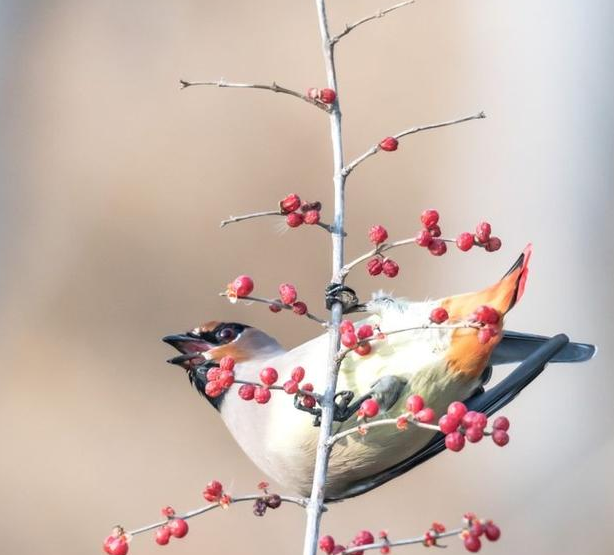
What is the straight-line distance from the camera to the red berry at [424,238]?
1946 millimetres

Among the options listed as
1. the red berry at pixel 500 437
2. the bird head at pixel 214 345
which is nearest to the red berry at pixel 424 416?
the red berry at pixel 500 437

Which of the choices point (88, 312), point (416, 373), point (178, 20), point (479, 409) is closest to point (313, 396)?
point (416, 373)

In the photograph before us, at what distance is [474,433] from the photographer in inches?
71.2

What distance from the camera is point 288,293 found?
1922 millimetres

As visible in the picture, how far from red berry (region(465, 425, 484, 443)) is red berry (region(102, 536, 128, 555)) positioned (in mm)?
625

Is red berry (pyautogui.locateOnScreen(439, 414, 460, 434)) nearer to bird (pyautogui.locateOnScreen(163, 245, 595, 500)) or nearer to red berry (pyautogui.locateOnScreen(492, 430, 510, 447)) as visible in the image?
red berry (pyautogui.locateOnScreen(492, 430, 510, 447))

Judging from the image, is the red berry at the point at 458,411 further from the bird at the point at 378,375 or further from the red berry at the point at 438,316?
the bird at the point at 378,375

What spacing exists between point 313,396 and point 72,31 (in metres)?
5.70

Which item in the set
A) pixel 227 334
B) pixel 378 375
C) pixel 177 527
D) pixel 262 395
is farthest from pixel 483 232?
pixel 227 334

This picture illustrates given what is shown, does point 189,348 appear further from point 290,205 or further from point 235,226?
point 235,226

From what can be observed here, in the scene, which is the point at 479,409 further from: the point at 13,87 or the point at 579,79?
the point at 13,87

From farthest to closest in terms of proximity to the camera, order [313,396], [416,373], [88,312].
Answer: [88,312], [416,373], [313,396]

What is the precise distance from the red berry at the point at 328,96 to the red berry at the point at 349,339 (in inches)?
15.7

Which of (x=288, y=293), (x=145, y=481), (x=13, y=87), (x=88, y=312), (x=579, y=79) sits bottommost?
(x=145, y=481)
